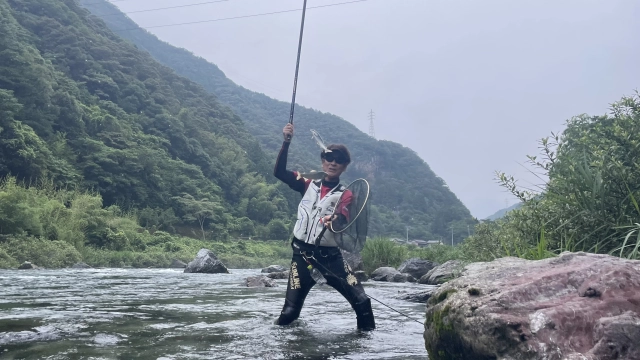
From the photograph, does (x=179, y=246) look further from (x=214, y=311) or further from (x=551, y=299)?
(x=551, y=299)

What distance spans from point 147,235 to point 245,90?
112 meters

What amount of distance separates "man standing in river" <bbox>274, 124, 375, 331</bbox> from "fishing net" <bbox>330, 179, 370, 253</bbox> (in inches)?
3.5

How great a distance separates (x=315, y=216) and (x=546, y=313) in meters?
3.06

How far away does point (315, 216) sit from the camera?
571cm

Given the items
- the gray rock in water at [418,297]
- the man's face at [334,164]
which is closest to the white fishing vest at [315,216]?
the man's face at [334,164]

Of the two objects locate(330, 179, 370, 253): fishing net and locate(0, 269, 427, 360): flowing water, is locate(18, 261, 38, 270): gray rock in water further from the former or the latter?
locate(330, 179, 370, 253): fishing net

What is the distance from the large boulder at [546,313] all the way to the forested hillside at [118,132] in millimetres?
27180

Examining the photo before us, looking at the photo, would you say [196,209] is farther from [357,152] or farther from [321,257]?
[357,152]

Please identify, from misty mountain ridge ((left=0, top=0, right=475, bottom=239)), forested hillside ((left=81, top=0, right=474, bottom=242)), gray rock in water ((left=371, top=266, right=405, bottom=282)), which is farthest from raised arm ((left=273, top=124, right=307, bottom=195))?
forested hillside ((left=81, top=0, right=474, bottom=242))

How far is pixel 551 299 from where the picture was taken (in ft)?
10.6

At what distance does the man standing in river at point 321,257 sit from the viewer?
5.69m

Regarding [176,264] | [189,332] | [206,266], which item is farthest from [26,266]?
[189,332]

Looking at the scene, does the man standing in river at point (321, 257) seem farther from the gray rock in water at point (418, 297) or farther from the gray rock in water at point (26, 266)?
the gray rock in water at point (26, 266)

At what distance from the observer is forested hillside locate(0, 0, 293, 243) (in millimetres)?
43094
